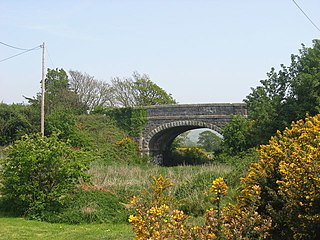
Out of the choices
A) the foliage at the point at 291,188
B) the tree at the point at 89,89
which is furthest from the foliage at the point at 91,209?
the tree at the point at 89,89

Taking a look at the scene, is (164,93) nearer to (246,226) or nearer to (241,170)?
(241,170)

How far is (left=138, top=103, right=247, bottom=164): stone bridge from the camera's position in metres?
28.3

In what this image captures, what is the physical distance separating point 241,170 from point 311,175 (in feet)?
26.7

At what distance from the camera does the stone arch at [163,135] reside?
29250 millimetres

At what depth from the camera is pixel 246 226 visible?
12.3 ft

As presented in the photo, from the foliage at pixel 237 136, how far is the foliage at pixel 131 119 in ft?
22.9

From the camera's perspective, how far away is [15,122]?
28.8m

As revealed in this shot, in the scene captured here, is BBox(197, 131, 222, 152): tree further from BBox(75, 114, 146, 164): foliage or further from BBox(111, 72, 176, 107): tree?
BBox(75, 114, 146, 164): foliage

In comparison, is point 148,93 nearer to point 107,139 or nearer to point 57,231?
point 107,139

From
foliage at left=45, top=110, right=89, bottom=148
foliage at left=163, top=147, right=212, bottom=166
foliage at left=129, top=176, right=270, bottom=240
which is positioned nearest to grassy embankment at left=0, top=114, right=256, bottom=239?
foliage at left=129, top=176, right=270, bottom=240

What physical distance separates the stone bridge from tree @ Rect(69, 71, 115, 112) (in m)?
12.9

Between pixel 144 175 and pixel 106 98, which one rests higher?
pixel 106 98

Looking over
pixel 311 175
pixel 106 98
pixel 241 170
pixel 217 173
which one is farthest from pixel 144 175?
pixel 106 98

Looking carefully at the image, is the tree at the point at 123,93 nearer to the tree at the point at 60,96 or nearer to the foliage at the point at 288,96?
the tree at the point at 60,96
